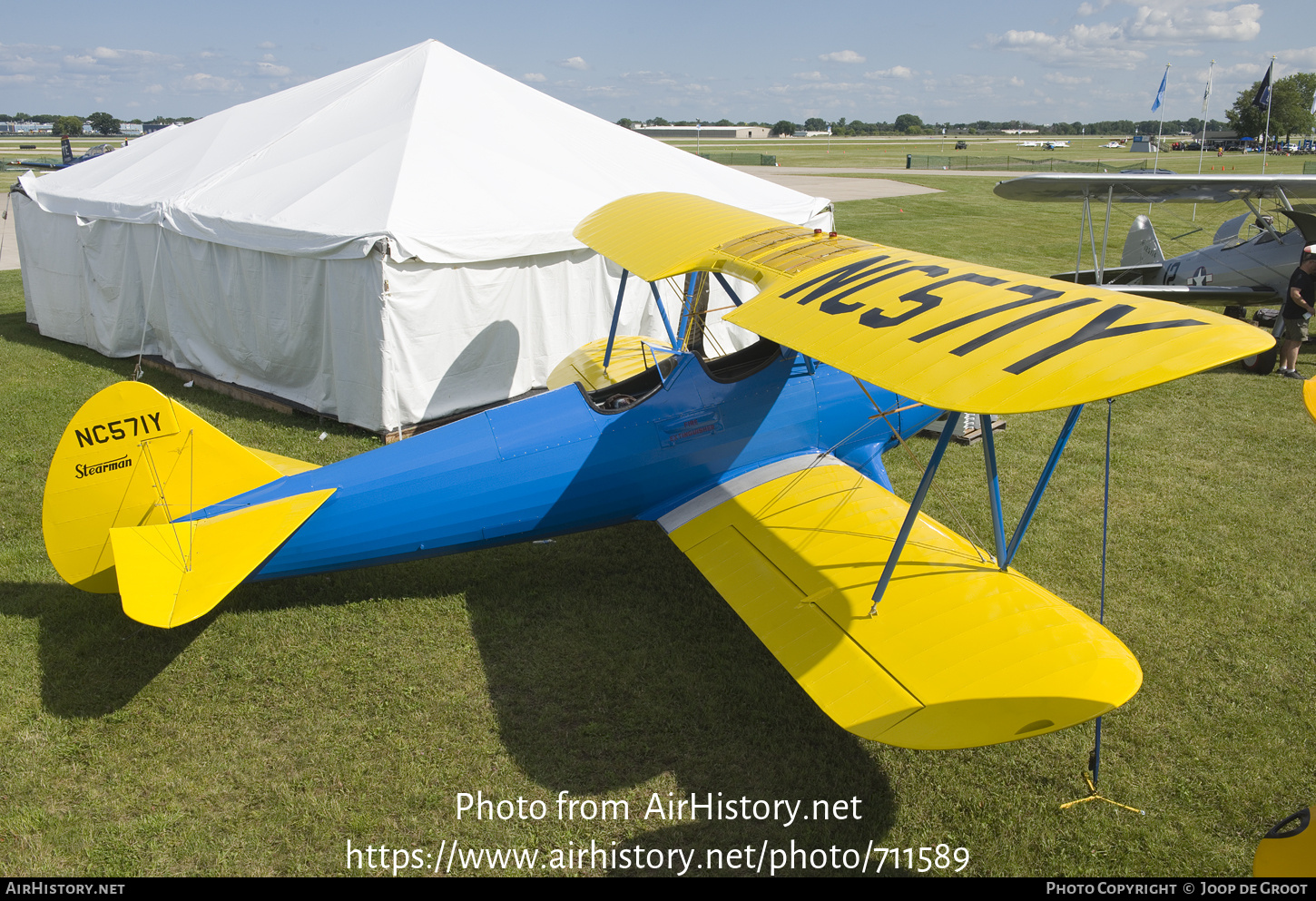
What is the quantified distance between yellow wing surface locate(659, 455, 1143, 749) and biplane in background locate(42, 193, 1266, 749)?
0.04ft

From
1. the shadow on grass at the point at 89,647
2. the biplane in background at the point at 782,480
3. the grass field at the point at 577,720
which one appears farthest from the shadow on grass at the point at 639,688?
the biplane in background at the point at 782,480

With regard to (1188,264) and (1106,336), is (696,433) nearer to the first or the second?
(1106,336)

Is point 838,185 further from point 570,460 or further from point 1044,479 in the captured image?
point 1044,479

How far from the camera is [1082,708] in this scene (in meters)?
2.69

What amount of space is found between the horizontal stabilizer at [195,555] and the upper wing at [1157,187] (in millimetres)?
9828

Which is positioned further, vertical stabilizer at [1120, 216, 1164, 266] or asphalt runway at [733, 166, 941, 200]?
asphalt runway at [733, 166, 941, 200]

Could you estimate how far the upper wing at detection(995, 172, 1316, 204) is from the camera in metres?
9.91

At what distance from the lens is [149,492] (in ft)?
13.6

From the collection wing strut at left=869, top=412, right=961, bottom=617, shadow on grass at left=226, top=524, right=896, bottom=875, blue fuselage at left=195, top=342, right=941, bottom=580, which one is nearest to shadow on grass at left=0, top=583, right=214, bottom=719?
shadow on grass at left=226, top=524, right=896, bottom=875

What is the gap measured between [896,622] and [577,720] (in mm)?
1695

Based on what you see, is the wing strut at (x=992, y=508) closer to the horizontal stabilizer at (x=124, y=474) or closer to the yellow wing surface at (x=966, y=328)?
the yellow wing surface at (x=966, y=328)

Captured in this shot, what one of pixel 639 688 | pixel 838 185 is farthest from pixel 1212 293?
pixel 838 185

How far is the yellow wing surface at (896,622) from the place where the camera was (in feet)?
9.20

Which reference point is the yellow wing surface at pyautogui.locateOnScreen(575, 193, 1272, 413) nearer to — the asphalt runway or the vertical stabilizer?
the vertical stabilizer
